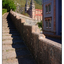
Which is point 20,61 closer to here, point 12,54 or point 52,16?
point 12,54

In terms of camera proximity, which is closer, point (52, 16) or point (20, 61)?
point (20, 61)

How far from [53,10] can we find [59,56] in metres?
15.0

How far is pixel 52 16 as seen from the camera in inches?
682

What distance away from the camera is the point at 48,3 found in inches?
727

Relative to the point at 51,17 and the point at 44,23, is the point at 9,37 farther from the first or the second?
the point at 44,23

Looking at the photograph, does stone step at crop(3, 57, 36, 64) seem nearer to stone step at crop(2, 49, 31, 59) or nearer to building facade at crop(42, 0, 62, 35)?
stone step at crop(2, 49, 31, 59)

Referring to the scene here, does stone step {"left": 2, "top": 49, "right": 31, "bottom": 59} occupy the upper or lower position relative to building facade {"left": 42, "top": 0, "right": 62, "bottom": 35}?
lower

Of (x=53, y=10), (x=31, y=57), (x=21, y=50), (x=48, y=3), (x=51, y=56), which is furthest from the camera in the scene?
(x=48, y=3)

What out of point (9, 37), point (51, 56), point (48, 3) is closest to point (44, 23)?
point (48, 3)

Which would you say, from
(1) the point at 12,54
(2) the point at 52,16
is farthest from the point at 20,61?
(2) the point at 52,16

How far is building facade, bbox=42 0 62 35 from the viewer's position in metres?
15.8

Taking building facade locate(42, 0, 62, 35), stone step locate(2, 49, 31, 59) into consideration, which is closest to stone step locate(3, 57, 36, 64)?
stone step locate(2, 49, 31, 59)

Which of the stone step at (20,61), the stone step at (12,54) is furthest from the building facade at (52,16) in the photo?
the stone step at (20,61)

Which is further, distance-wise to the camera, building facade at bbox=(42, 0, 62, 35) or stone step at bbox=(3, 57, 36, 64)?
building facade at bbox=(42, 0, 62, 35)
